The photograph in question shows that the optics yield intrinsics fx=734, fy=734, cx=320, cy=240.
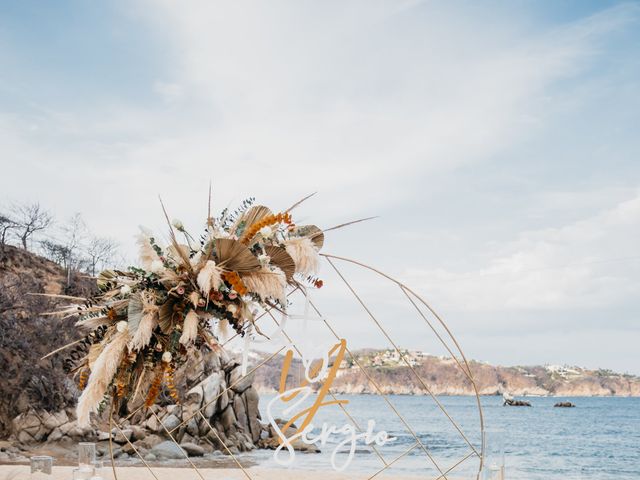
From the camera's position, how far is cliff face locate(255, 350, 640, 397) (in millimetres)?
65875

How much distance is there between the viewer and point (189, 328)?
427 cm

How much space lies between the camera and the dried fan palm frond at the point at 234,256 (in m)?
4.45

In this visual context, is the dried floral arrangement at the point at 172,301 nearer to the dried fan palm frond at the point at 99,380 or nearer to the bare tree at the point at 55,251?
the dried fan palm frond at the point at 99,380

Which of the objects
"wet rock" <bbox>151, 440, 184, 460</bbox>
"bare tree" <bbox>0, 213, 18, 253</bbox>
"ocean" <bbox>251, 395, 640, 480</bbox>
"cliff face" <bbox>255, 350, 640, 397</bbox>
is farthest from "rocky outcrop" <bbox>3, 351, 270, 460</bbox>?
"cliff face" <bbox>255, 350, 640, 397</bbox>

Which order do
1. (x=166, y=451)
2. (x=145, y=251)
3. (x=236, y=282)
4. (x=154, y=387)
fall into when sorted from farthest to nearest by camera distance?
(x=166, y=451), (x=145, y=251), (x=154, y=387), (x=236, y=282)

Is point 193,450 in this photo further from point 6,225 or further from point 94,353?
point 6,225

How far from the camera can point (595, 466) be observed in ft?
96.5

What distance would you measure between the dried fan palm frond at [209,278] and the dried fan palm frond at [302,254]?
0.59 metres

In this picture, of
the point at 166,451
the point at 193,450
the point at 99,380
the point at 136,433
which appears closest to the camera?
the point at 99,380

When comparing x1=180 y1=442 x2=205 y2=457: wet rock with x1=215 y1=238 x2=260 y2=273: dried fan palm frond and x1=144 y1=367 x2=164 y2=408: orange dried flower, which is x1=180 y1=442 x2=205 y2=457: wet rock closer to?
x1=144 y1=367 x2=164 y2=408: orange dried flower

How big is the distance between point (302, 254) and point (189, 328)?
3.06 ft

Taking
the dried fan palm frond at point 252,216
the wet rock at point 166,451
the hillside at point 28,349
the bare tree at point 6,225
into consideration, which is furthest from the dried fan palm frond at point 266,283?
the bare tree at point 6,225

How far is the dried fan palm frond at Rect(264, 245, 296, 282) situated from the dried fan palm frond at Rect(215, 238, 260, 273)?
196mm

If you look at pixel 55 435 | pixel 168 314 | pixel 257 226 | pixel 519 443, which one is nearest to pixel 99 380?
pixel 168 314
